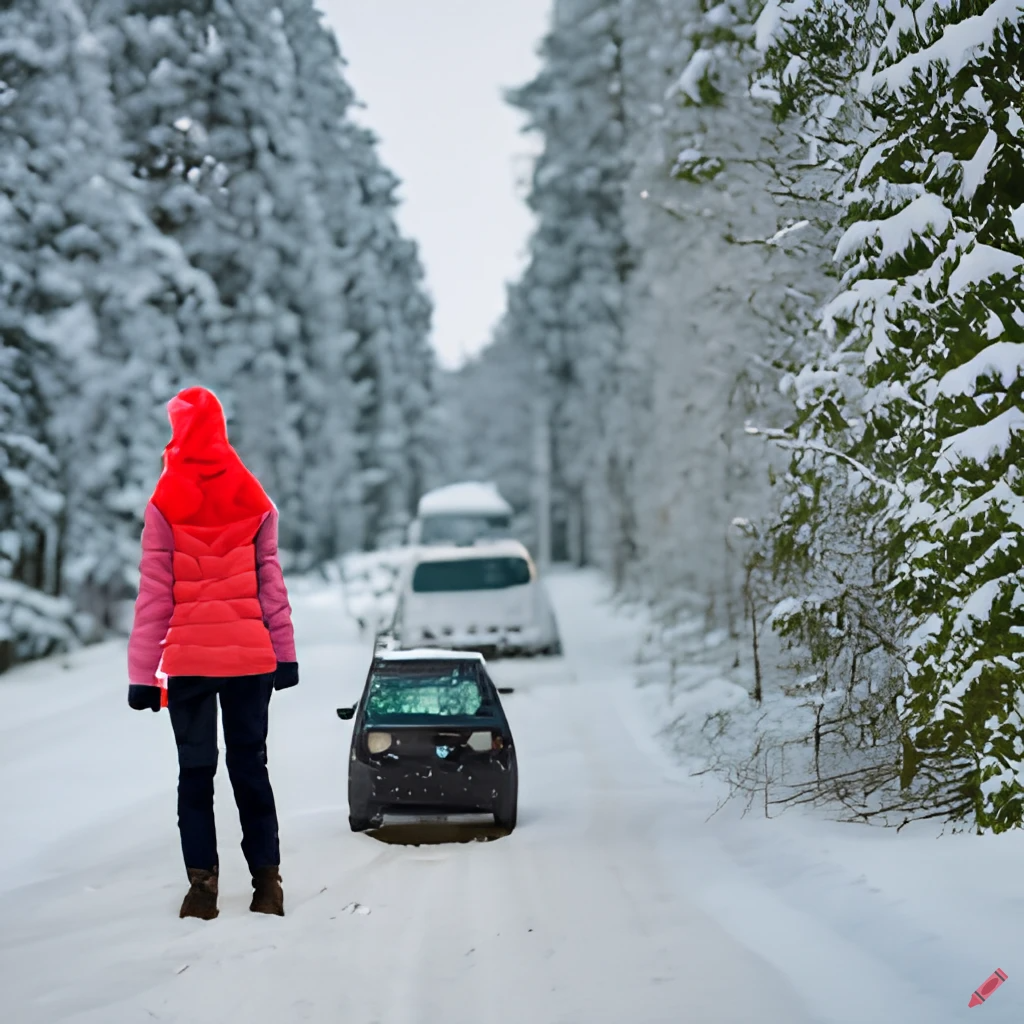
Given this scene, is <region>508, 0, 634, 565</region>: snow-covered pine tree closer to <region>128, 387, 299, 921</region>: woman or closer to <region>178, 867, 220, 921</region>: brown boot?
<region>128, 387, 299, 921</region>: woman

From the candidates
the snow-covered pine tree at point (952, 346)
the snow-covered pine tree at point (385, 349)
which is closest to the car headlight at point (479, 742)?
the snow-covered pine tree at point (952, 346)

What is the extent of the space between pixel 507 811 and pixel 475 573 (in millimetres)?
9135

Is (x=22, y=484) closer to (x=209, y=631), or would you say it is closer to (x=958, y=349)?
(x=209, y=631)

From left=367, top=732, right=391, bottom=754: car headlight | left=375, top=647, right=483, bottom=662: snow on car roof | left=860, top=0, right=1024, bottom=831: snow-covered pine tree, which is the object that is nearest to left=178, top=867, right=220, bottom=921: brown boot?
left=367, top=732, right=391, bottom=754: car headlight

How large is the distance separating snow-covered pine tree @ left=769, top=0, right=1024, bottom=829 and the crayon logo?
1090 mm

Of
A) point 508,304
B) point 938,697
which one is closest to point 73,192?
point 938,697

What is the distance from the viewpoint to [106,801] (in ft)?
33.2

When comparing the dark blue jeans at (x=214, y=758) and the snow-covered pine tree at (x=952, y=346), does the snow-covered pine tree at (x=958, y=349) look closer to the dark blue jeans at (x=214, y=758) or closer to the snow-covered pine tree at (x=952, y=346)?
the snow-covered pine tree at (x=952, y=346)

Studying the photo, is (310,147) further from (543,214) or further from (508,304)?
(508,304)

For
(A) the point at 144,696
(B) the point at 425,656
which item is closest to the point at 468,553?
(B) the point at 425,656

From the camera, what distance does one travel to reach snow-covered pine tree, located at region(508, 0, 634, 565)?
132 ft

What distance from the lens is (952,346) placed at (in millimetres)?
6723

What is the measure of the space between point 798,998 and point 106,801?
20.8 feet

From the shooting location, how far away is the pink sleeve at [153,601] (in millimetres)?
6125
